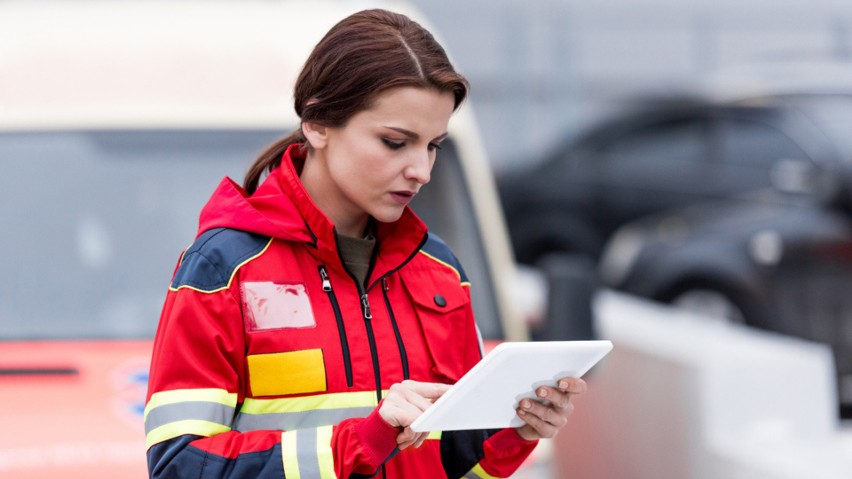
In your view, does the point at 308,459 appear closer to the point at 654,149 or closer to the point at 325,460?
the point at 325,460

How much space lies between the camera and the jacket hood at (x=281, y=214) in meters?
2.23

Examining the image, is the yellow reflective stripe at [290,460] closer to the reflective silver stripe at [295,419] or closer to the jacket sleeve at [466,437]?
the reflective silver stripe at [295,419]

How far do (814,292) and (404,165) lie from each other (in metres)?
6.52

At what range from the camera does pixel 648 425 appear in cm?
534

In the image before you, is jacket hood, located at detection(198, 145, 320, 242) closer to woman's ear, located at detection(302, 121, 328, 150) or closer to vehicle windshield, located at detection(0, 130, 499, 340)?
woman's ear, located at detection(302, 121, 328, 150)

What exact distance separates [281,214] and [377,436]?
43 cm

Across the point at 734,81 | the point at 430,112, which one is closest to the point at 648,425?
the point at 430,112

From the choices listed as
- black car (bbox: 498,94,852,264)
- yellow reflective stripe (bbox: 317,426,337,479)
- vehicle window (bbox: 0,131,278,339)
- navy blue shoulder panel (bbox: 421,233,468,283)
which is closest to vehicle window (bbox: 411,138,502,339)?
vehicle window (bbox: 0,131,278,339)

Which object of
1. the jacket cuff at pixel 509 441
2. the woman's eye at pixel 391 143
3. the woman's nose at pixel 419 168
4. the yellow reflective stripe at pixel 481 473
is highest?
the woman's eye at pixel 391 143

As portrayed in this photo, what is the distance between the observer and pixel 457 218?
4.32m

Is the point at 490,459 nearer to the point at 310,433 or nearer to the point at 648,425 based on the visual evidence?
the point at 310,433

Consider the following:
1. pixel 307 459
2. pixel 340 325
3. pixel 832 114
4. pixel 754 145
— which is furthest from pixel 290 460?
pixel 754 145

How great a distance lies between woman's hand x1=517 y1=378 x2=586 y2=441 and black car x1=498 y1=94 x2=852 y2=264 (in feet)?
22.2

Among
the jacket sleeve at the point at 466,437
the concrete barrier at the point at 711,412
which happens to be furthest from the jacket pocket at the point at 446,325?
the concrete barrier at the point at 711,412
